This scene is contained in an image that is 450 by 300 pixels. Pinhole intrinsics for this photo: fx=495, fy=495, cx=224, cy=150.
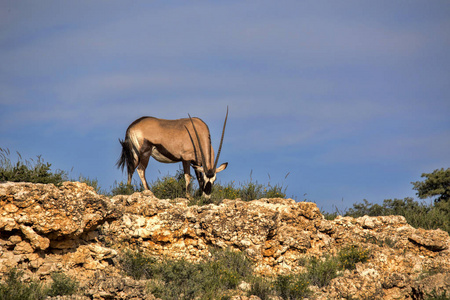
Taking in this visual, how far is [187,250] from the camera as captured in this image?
11.3 metres

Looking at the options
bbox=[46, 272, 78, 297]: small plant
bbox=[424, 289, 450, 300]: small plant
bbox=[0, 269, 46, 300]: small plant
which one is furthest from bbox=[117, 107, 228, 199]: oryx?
bbox=[424, 289, 450, 300]: small plant

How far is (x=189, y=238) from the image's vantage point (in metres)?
11.4

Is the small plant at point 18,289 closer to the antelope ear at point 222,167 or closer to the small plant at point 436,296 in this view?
the small plant at point 436,296

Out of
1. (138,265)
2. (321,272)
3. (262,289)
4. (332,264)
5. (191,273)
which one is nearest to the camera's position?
(262,289)

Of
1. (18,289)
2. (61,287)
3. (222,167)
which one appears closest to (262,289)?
(61,287)

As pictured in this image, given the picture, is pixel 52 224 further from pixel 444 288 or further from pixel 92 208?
pixel 444 288

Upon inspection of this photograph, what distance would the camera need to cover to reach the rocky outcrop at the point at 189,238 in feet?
31.6

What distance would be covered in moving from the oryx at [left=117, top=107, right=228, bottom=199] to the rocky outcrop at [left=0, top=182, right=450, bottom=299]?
5363 mm

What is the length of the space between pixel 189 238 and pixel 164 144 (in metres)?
7.72

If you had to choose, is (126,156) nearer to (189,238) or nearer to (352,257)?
(189,238)

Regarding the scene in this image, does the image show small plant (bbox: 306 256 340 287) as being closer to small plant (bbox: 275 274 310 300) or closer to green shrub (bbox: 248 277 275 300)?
small plant (bbox: 275 274 310 300)

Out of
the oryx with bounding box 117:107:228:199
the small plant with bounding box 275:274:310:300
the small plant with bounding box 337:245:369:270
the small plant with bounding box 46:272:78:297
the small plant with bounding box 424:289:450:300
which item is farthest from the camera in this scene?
the oryx with bounding box 117:107:228:199

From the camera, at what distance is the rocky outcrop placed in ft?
31.6

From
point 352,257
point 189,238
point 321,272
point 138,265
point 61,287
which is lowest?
point 61,287
